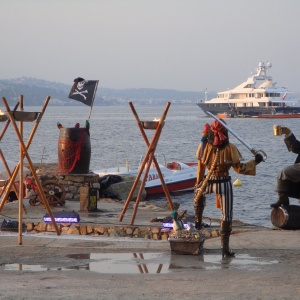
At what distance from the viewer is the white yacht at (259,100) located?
15575 centimetres

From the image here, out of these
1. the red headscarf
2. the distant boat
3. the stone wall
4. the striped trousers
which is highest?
the red headscarf

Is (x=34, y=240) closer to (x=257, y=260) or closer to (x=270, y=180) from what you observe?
(x=257, y=260)

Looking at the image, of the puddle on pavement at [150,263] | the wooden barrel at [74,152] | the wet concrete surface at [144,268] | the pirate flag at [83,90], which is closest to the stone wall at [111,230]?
the wet concrete surface at [144,268]

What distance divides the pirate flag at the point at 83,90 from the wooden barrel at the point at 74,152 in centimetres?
149

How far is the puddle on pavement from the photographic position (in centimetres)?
1023

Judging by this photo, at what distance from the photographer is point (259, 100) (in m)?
157

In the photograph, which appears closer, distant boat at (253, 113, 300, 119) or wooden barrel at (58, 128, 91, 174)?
wooden barrel at (58, 128, 91, 174)

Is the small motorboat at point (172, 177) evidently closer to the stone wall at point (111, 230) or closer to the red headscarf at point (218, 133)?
the stone wall at point (111, 230)

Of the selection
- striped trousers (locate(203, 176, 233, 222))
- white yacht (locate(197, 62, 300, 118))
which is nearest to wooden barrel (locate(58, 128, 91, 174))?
striped trousers (locate(203, 176, 233, 222))

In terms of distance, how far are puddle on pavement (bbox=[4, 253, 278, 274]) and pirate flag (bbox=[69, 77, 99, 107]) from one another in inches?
338

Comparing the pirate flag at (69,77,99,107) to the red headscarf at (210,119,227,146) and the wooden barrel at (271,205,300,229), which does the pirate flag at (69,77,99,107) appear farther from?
the red headscarf at (210,119,227,146)

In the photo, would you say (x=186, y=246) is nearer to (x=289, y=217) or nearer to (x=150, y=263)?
(x=150, y=263)

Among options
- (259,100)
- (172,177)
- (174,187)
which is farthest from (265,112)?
(174,187)

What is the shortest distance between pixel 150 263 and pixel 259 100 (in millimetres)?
147855
